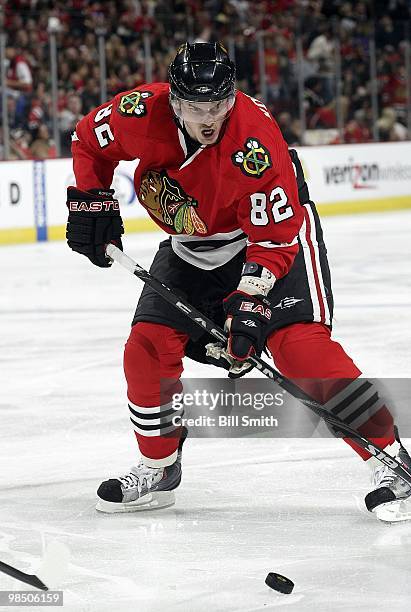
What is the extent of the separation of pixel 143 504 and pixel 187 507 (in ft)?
0.35

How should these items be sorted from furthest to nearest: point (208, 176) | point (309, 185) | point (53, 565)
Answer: point (309, 185)
point (208, 176)
point (53, 565)

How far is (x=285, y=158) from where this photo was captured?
106 inches

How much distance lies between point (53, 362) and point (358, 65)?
839 cm

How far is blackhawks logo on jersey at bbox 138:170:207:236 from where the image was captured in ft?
9.04

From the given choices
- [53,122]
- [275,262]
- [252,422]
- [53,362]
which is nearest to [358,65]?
[53,122]

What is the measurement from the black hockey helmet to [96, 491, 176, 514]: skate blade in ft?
3.17

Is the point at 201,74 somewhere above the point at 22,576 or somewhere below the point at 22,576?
above

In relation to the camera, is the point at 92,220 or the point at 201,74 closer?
the point at 201,74

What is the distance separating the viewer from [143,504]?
2.91 metres

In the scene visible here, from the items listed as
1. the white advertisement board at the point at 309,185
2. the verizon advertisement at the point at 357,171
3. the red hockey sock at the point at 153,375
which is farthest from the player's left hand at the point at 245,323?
the verizon advertisement at the point at 357,171

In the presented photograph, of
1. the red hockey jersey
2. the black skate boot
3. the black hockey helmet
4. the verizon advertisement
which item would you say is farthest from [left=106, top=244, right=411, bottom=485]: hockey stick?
the verizon advertisement

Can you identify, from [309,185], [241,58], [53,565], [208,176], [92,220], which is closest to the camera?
[53,565]

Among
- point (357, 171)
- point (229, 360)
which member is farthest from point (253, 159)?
point (357, 171)

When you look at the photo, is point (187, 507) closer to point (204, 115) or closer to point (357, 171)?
point (204, 115)
